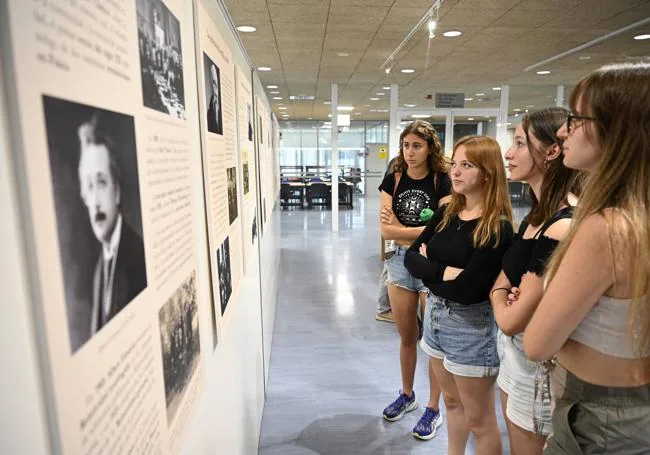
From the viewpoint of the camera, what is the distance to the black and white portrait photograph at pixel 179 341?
74 centimetres

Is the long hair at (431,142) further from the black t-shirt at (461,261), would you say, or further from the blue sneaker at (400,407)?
the blue sneaker at (400,407)

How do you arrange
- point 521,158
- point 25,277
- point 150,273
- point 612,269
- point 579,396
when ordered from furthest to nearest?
point 521,158 < point 579,396 < point 612,269 < point 150,273 < point 25,277

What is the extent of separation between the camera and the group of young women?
2.94ft

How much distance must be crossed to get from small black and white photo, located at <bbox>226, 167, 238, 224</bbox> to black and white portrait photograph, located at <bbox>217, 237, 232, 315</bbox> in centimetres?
14

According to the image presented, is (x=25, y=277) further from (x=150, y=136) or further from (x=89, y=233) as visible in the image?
(x=150, y=136)

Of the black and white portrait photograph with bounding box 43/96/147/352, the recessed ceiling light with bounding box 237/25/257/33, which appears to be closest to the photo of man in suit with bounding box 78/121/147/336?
the black and white portrait photograph with bounding box 43/96/147/352

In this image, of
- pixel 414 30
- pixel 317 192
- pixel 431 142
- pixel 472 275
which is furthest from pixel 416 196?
pixel 317 192

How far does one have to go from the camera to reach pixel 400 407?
2.64 metres

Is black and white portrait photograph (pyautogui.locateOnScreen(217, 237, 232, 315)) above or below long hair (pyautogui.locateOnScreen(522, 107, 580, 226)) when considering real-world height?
below

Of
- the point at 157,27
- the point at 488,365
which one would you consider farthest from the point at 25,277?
the point at 488,365

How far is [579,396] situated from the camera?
981 mm

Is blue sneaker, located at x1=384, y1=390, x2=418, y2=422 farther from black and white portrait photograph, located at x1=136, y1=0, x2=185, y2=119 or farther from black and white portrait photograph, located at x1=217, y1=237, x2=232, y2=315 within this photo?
black and white portrait photograph, located at x1=136, y1=0, x2=185, y2=119

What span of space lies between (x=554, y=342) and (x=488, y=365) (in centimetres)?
75

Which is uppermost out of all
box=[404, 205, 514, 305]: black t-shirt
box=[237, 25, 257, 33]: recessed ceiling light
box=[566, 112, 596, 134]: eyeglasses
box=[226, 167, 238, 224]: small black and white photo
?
box=[237, 25, 257, 33]: recessed ceiling light
